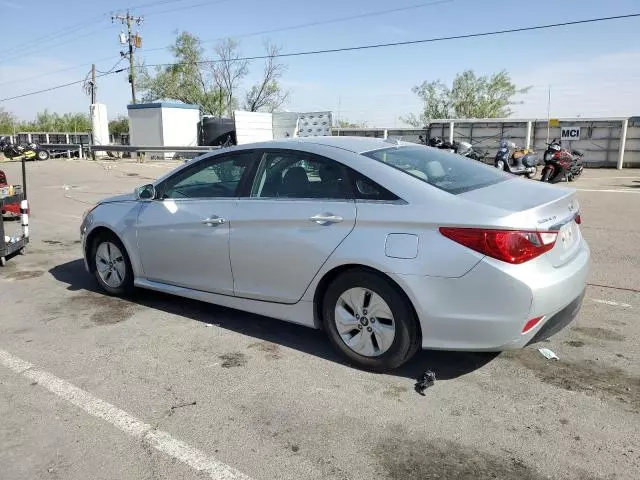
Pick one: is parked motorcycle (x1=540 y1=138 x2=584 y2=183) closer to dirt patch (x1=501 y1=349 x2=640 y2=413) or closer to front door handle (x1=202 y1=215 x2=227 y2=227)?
dirt patch (x1=501 y1=349 x2=640 y2=413)

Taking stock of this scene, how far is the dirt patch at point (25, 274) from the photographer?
6422 millimetres

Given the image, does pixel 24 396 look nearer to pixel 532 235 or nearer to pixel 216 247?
pixel 216 247

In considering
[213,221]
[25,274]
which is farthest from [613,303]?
[25,274]

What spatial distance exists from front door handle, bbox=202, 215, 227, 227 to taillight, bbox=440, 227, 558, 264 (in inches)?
75.0

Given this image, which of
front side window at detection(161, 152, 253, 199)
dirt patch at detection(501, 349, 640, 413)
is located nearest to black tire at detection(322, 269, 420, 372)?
dirt patch at detection(501, 349, 640, 413)

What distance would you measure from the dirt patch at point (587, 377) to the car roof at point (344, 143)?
182cm

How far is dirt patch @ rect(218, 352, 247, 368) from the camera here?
3.95 metres

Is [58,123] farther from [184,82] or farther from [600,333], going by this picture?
[600,333]

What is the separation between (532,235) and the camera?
324cm

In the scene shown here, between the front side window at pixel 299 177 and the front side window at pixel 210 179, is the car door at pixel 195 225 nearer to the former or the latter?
the front side window at pixel 210 179

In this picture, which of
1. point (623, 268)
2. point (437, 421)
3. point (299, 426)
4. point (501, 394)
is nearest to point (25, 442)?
point (299, 426)

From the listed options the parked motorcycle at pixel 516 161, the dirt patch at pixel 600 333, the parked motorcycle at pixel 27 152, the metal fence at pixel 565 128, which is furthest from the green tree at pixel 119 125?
the dirt patch at pixel 600 333

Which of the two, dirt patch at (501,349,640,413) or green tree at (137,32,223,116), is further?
green tree at (137,32,223,116)

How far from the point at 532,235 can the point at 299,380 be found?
175cm
